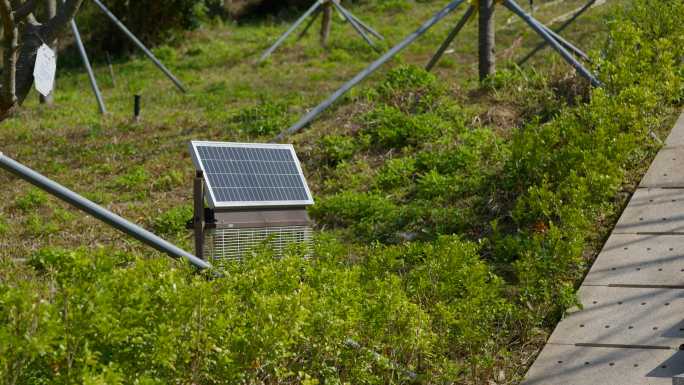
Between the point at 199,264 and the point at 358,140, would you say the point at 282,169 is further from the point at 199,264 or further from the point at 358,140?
the point at 358,140

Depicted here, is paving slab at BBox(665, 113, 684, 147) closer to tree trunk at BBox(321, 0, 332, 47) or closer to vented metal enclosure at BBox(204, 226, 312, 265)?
vented metal enclosure at BBox(204, 226, 312, 265)

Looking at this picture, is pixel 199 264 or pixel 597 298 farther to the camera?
pixel 597 298

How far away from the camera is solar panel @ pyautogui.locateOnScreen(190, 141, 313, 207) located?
5887 millimetres

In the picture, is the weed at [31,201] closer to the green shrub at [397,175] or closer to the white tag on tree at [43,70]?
the green shrub at [397,175]

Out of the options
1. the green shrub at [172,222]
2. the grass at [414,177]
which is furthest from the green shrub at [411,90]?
the green shrub at [172,222]

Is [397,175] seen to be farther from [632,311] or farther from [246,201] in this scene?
[632,311]

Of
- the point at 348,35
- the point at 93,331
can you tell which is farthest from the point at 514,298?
the point at 348,35

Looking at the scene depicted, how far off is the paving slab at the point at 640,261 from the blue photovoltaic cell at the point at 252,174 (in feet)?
6.65

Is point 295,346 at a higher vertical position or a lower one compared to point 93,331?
lower

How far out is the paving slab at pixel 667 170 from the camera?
7.52 meters

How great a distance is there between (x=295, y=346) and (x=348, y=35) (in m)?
13.8

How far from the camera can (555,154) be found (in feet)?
23.9

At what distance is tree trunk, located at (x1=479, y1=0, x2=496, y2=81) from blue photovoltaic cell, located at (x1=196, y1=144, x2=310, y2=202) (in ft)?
15.4

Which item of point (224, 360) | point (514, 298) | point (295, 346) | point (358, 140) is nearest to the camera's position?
point (224, 360)
